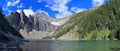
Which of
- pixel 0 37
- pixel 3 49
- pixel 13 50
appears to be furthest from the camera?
pixel 0 37

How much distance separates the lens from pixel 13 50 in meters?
56.6

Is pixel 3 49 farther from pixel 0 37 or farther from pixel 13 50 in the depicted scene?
pixel 0 37

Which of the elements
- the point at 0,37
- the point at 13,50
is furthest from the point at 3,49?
the point at 0,37

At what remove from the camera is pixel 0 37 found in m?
89.3

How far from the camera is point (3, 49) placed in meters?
53.1

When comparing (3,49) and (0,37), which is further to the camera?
(0,37)

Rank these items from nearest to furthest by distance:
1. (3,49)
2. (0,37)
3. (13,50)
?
(3,49), (13,50), (0,37)

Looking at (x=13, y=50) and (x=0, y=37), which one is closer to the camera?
(x=13, y=50)

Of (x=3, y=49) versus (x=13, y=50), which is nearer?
(x=3, y=49)

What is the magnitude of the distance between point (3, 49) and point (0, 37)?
37071mm

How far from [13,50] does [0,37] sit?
3403 cm
